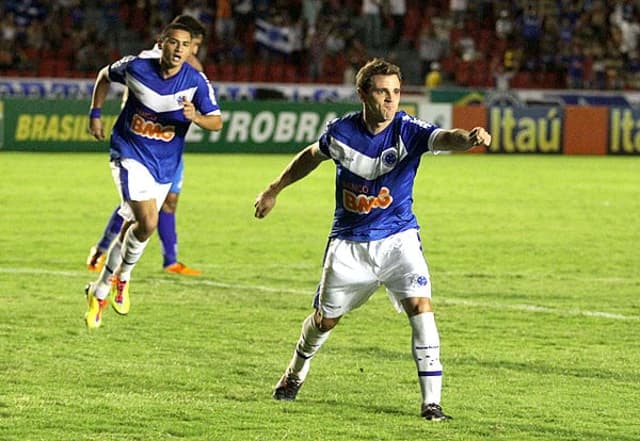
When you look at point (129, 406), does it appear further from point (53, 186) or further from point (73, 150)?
point (73, 150)

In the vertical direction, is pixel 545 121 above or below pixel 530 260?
below

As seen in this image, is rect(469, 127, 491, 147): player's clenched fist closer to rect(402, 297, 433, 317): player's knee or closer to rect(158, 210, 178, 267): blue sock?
rect(402, 297, 433, 317): player's knee

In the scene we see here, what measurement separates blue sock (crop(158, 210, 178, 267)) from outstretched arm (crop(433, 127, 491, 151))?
20.1 feet

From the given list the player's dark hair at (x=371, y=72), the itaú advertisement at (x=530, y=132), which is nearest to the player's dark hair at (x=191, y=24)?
the player's dark hair at (x=371, y=72)

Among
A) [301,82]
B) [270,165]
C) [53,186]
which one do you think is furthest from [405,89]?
[53,186]

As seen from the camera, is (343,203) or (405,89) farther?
(405,89)

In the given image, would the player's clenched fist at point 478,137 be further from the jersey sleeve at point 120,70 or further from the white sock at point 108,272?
the jersey sleeve at point 120,70

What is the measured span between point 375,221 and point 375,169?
0.25 meters

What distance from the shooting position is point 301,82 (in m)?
36.4

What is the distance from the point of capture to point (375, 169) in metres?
6.94

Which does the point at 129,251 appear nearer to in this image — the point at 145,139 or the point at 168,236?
the point at 145,139

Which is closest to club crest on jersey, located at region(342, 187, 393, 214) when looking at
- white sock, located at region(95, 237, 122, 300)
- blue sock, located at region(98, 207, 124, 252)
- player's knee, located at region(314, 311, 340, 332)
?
player's knee, located at region(314, 311, 340, 332)

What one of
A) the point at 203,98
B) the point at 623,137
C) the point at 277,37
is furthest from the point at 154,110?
the point at 277,37

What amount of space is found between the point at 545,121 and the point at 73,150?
10.8 metres
